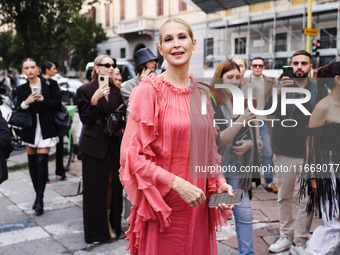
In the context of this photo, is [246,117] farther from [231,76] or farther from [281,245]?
[281,245]

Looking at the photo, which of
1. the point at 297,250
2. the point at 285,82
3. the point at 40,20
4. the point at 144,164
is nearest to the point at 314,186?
the point at 297,250

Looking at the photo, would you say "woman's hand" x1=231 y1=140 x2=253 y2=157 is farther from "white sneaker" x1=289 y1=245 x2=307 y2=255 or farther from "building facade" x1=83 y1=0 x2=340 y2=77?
"building facade" x1=83 y1=0 x2=340 y2=77

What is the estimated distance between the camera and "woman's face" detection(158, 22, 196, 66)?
2.03 meters

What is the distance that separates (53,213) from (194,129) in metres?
3.31

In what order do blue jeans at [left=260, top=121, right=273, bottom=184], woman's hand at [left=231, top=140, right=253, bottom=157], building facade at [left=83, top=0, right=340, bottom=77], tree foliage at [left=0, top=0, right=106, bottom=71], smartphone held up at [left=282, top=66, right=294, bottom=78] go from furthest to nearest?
building facade at [left=83, top=0, right=340, bottom=77] → tree foliage at [left=0, top=0, right=106, bottom=71] → blue jeans at [left=260, top=121, right=273, bottom=184] → smartphone held up at [left=282, top=66, right=294, bottom=78] → woman's hand at [left=231, top=140, right=253, bottom=157]

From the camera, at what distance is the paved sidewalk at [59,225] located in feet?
12.2

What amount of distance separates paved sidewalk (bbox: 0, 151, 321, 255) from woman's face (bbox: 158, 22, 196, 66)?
2272 mm

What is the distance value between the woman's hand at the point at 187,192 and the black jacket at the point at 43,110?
132 inches

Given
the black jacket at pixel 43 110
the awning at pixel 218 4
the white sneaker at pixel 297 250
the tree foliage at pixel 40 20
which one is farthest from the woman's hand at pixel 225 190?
the awning at pixel 218 4

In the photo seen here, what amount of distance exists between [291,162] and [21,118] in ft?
10.5

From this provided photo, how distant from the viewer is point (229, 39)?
87.7 ft

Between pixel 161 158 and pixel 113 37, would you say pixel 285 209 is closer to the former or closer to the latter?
pixel 161 158

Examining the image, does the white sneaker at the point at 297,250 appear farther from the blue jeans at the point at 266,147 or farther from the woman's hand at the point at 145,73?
the blue jeans at the point at 266,147

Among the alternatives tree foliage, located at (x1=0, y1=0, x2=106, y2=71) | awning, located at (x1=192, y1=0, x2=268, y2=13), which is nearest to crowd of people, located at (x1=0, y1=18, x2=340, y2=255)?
tree foliage, located at (x1=0, y1=0, x2=106, y2=71)
